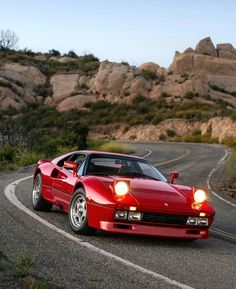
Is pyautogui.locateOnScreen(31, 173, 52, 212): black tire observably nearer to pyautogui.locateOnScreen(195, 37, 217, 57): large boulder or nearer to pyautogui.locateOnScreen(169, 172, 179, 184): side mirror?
pyautogui.locateOnScreen(169, 172, 179, 184): side mirror

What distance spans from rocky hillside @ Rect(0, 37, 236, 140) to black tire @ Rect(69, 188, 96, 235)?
5889 centimetres

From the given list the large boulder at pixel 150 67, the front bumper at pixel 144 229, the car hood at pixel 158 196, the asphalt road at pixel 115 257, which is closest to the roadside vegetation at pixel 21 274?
the asphalt road at pixel 115 257

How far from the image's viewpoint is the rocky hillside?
7581cm

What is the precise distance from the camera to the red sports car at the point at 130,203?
27.0ft

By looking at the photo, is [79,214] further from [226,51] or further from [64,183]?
[226,51]

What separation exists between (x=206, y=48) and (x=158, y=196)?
93357 mm

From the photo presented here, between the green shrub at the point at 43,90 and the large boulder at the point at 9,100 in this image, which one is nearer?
the large boulder at the point at 9,100

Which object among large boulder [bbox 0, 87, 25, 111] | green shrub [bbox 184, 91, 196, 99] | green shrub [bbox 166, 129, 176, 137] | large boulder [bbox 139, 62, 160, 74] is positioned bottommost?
green shrub [bbox 166, 129, 176, 137]

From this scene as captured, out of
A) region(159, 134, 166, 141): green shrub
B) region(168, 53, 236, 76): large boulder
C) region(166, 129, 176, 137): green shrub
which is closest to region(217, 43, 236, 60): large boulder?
region(168, 53, 236, 76): large boulder

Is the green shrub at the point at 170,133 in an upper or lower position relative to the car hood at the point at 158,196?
lower

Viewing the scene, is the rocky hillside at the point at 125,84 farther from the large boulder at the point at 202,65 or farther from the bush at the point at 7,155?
the bush at the point at 7,155

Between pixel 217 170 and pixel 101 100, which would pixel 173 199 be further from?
pixel 101 100

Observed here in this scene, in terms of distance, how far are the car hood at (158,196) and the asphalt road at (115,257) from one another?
58cm

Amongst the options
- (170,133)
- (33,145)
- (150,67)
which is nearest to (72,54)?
(150,67)
